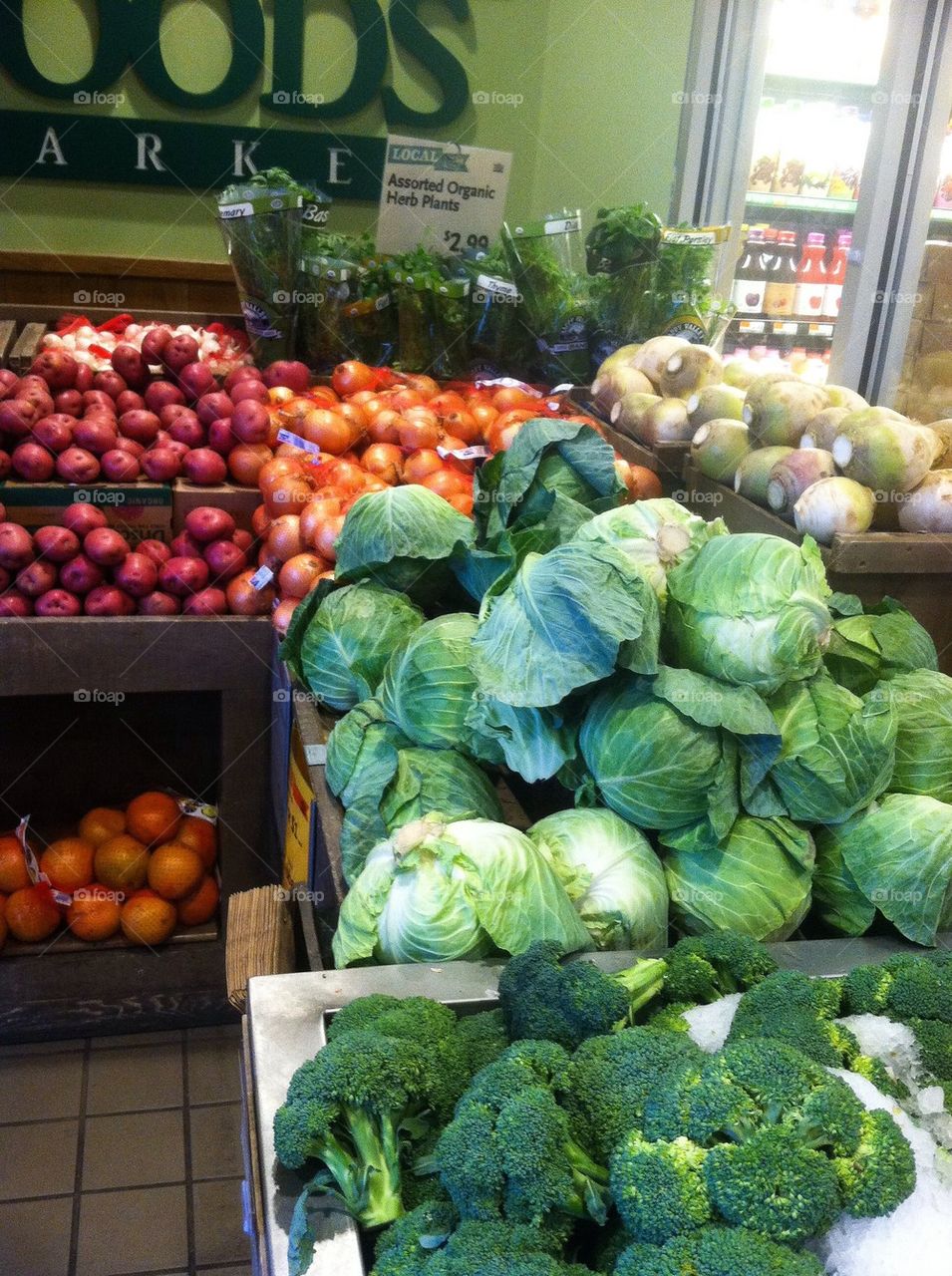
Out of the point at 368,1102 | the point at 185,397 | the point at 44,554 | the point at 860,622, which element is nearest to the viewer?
the point at 368,1102

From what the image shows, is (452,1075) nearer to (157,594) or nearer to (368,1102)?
(368,1102)

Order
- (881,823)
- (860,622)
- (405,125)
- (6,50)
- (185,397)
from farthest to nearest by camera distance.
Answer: (405,125), (6,50), (185,397), (860,622), (881,823)

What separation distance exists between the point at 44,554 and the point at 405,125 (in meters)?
3.56

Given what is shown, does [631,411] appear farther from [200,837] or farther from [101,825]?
[101,825]

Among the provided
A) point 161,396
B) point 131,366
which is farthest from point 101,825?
point 131,366

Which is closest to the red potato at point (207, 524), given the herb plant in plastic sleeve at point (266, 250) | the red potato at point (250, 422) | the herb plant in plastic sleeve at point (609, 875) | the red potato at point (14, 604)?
the red potato at point (250, 422)

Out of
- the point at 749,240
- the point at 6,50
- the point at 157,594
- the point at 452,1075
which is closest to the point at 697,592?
the point at 452,1075

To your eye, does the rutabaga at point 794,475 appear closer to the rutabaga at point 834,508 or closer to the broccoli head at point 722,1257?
the rutabaga at point 834,508

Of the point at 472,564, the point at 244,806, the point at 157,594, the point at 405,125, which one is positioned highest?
the point at 405,125

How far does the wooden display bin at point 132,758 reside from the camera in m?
2.86

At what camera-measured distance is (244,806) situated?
308cm

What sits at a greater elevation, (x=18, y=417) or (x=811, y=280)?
(x=811, y=280)

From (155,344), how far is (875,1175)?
3181 millimetres

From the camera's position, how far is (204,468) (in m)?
3.06
